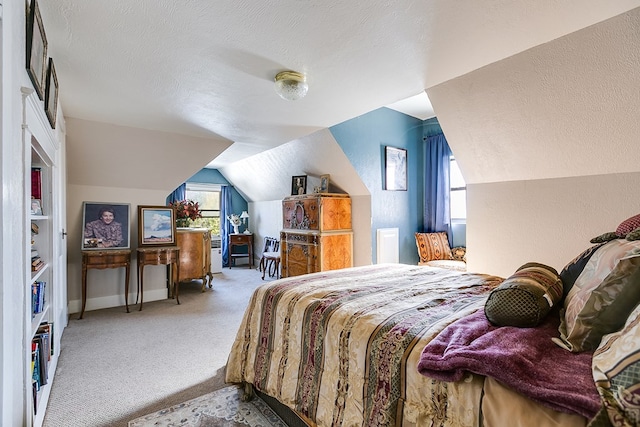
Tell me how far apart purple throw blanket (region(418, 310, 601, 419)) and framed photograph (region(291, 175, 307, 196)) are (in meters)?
4.05

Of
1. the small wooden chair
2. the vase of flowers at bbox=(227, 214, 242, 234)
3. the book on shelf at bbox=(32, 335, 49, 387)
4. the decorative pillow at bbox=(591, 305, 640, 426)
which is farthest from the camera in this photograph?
the vase of flowers at bbox=(227, 214, 242, 234)

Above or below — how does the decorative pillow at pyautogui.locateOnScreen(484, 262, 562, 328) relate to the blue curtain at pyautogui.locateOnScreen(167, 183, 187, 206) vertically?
below

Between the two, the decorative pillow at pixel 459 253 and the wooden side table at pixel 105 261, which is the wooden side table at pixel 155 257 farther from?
the decorative pillow at pixel 459 253

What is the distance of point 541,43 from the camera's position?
1.85 metres

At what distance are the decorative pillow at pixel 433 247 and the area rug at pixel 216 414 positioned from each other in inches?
120

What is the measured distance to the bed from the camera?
0.81 m

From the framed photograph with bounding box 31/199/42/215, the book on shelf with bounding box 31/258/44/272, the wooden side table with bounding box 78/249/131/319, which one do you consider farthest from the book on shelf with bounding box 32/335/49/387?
the wooden side table with bounding box 78/249/131/319

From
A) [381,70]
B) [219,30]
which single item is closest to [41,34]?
[219,30]

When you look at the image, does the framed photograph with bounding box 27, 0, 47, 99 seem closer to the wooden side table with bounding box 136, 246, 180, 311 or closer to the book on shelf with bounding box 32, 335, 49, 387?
the book on shelf with bounding box 32, 335, 49, 387

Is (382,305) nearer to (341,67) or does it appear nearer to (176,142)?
(341,67)

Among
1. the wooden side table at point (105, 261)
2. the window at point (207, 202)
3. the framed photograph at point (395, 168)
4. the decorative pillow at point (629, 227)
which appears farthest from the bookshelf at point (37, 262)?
the window at point (207, 202)

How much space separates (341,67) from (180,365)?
2.62 metres

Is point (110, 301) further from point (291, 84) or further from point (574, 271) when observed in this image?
point (574, 271)

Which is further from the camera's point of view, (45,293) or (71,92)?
(71,92)
